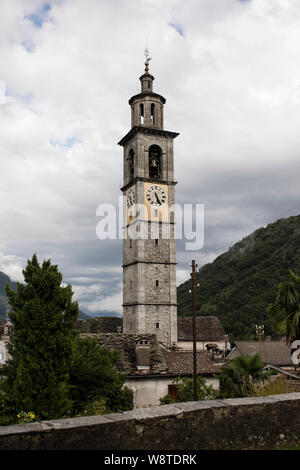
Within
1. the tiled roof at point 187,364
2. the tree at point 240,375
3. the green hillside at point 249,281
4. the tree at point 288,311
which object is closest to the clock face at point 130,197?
the tiled roof at point 187,364

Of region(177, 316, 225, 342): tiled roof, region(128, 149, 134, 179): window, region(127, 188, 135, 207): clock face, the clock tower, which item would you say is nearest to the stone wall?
the clock tower

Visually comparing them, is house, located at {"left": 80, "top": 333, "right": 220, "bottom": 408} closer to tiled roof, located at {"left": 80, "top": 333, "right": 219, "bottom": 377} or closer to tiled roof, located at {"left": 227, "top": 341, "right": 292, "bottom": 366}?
tiled roof, located at {"left": 80, "top": 333, "right": 219, "bottom": 377}

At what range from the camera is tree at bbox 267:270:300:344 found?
15.4m

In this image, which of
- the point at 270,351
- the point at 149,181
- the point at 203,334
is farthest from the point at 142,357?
the point at 203,334

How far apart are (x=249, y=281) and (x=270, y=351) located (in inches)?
1867

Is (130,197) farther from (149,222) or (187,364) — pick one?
(187,364)

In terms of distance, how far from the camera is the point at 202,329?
53719 mm

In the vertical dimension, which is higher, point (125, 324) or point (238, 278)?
point (238, 278)

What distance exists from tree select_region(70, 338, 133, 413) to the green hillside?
60.5 m

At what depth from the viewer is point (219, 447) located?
6172 millimetres

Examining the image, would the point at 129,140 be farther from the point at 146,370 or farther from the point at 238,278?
the point at 238,278

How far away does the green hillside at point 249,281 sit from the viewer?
7956 cm

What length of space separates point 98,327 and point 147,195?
16385mm
